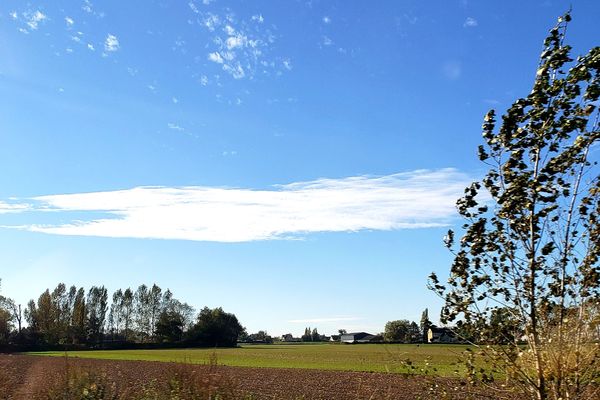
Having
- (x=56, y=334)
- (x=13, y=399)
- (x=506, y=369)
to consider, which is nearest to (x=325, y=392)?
(x=13, y=399)

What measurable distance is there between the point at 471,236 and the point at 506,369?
1548mm

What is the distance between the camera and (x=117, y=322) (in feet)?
457

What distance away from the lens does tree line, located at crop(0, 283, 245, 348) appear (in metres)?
A: 106

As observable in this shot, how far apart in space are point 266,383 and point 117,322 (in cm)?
12197

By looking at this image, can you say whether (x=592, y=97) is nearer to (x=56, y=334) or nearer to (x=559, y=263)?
(x=559, y=263)

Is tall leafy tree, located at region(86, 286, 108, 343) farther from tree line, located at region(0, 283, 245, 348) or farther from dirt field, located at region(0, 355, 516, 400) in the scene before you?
dirt field, located at region(0, 355, 516, 400)

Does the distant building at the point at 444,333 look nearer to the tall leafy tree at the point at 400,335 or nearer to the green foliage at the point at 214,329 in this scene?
the tall leafy tree at the point at 400,335

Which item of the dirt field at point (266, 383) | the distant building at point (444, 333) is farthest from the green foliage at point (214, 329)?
the distant building at point (444, 333)

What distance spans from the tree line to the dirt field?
7237 centimetres

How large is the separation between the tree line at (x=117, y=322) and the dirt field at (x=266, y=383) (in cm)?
7237

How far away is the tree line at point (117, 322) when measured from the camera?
347ft

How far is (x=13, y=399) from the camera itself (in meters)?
8.27

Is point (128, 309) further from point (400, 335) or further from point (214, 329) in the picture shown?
point (400, 335)

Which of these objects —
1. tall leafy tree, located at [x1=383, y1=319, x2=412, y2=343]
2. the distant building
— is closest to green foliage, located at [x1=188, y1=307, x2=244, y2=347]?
tall leafy tree, located at [x1=383, y1=319, x2=412, y2=343]
